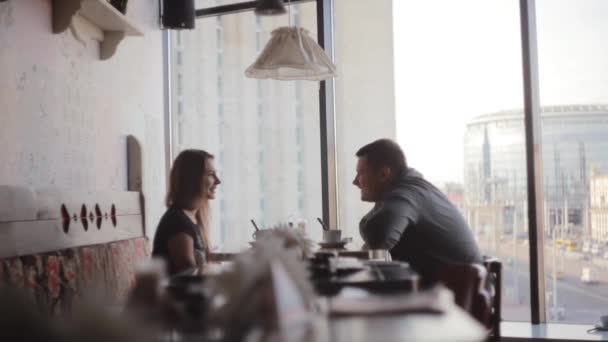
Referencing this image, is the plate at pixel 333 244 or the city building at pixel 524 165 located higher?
the city building at pixel 524 165

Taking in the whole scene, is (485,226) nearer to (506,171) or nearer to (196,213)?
(506,171)

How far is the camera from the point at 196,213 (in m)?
2.99

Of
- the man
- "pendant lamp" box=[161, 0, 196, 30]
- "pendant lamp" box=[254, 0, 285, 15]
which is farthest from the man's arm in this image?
"pendant lamp" box=[161, 0, 196, 30]

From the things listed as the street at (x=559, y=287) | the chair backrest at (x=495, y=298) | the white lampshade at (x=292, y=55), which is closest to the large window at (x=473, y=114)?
the street at (x=559, y=287)

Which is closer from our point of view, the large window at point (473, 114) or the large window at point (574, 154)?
the large window at point (574, 154)

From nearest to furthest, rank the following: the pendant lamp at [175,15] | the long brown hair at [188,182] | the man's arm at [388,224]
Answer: the man's arm at [388,224] → the long brown hair at [188,182] → the pendant lamp at [175,15]

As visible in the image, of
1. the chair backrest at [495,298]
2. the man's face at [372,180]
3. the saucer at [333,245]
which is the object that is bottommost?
the chair backrest at [495,298]

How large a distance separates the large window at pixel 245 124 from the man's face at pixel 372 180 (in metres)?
1.21

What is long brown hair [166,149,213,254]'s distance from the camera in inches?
112

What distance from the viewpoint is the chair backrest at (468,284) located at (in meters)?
1.97

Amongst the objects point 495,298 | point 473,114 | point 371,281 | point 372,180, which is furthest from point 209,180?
point 473,114

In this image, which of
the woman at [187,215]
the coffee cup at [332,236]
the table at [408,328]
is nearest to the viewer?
the table at [408,328]

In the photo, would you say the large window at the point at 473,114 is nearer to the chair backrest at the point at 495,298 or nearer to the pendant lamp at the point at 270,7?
the pendant lamp at the point at 270,7

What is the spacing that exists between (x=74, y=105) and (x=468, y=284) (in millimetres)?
2318
